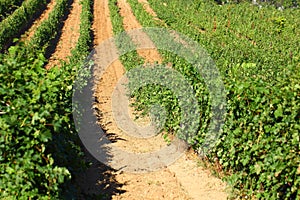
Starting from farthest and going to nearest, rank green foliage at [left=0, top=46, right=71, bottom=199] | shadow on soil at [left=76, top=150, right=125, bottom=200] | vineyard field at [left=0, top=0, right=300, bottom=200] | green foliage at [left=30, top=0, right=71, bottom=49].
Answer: green foliage at [left=30, top=0, right=71, bottom=49] < shadow on soil at [left=76, top=150, right=125, bottom=200] < vineyard field at [left=0, top=0, right=300, bottom=200] < green foliage at [left=0, top=46, right=71, bottom=199]

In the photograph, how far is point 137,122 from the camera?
12.4m

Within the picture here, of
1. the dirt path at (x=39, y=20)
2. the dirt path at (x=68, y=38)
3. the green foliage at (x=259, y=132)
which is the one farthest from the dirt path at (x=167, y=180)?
the dirt path at (x=39, y=20)

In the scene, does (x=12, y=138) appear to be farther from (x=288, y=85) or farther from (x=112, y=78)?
(x=112, y=78)

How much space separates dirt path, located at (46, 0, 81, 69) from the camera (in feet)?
69.7

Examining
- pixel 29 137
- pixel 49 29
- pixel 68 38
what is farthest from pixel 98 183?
pixel 68 38

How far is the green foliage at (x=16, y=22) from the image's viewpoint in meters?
21.8

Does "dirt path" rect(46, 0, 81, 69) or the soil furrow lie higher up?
the soil furrow

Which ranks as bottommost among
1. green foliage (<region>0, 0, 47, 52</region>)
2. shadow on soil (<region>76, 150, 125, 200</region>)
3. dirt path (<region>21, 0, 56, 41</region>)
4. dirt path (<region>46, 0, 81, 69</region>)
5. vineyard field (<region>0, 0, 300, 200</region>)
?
dirt path (<region>21, 0, 56, 41</region>)

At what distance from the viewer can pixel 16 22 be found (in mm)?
24656

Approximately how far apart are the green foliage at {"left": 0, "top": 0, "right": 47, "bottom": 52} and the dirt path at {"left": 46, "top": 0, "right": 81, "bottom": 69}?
2.45 metres

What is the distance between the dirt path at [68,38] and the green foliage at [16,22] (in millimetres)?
2449

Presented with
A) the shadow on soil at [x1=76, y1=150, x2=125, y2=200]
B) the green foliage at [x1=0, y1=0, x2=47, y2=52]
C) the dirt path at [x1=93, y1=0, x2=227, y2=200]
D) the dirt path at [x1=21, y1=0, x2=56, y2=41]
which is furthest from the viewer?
the dirt path at [x1=21, y1=0, x2=56, y2=41]

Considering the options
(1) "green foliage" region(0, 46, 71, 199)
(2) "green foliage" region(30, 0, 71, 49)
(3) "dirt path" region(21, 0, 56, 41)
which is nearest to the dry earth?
(1) "green foliage" region(0, 46, 71, 199)

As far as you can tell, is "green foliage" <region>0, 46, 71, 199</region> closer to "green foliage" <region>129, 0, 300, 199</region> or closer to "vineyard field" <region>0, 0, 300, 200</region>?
"vineyard field" <region>0, 0, 300, 200</region>
